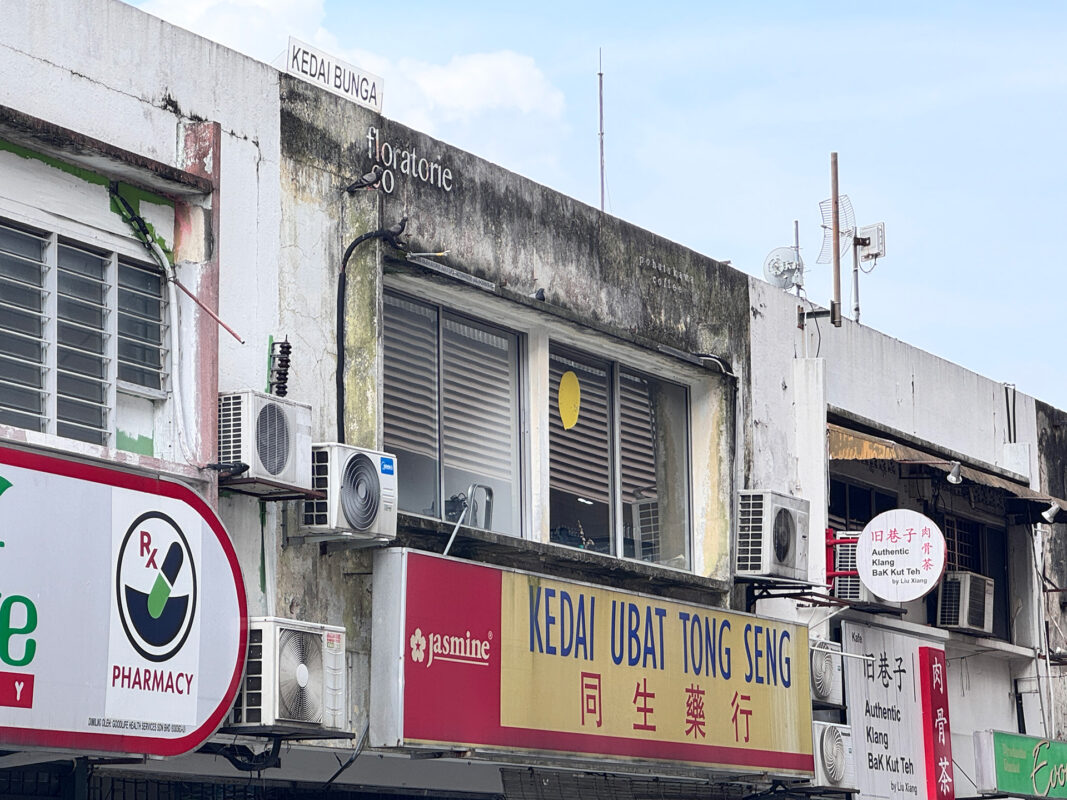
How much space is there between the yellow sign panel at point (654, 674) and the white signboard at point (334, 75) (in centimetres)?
309

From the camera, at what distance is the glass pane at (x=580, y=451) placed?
41.5 ft

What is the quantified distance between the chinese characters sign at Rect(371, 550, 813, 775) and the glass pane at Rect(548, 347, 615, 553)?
2.72ft

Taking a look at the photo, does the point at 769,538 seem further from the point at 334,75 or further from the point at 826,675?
the point at 334,75

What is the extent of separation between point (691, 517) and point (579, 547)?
4.50 ft

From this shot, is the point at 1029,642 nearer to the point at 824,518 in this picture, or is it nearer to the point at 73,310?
the point at 824,518

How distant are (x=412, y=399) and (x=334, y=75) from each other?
207cm

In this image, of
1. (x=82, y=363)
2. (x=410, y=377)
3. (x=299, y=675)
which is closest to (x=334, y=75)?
(x=410, y=377)

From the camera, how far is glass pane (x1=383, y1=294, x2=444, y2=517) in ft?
37.3

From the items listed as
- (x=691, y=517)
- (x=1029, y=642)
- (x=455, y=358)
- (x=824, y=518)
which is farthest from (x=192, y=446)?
(x=1029, y=642)

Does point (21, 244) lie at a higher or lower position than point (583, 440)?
higher

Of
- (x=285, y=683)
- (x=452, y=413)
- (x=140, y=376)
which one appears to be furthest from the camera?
(x=452, y=413)

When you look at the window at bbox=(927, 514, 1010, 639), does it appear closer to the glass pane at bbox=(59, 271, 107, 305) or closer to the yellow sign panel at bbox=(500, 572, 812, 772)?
the yellow sign panel at bbox=(500, 572, 812, 772)

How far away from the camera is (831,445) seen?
50.0 feet

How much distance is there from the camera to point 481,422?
1214 cm
